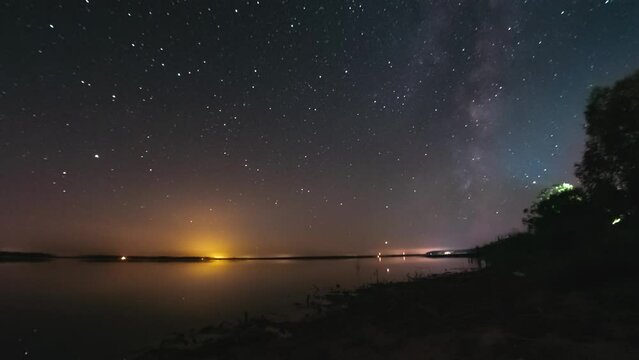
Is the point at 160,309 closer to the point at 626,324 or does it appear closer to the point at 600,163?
the point at 626,324

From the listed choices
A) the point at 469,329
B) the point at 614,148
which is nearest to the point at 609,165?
the point at 614,148

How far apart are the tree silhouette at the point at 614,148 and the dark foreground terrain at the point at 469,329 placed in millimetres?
16887

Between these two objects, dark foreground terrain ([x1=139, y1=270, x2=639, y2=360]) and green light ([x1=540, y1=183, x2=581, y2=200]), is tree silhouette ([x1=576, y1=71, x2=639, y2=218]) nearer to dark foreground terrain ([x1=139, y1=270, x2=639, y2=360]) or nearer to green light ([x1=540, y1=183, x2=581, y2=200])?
dark foreground terrain ([x1=139, y1=270, x2=639, y2=360])

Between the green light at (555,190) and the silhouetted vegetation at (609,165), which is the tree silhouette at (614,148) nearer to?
the silhouetted vegetation at (609,165)

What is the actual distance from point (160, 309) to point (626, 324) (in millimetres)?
36410

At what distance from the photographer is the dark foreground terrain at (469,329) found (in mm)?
12203

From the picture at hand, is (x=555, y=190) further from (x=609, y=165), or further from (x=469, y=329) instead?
(x=469, y=329)

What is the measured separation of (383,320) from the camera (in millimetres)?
20734

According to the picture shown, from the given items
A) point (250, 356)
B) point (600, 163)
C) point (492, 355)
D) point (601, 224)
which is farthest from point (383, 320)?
point (601, 224)

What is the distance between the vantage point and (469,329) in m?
15.4

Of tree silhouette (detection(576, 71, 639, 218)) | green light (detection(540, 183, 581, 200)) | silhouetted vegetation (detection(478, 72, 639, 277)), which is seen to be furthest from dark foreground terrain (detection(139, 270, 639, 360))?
green light (detection(540, 183, 581, 200))

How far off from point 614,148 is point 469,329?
29.2m

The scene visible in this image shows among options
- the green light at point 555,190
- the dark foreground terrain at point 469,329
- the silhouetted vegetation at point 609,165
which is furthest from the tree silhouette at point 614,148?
the green light at point 555,190

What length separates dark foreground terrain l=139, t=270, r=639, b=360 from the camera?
40.0 ft
